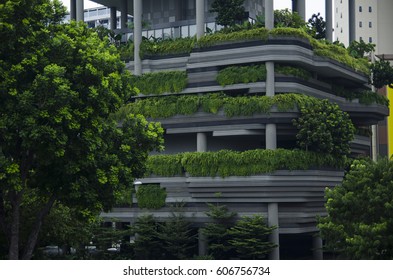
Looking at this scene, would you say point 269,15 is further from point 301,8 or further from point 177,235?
point 177,235

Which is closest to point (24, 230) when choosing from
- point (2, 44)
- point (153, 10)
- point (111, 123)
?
point (111, 123)

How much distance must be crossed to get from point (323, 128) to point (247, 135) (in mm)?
5953

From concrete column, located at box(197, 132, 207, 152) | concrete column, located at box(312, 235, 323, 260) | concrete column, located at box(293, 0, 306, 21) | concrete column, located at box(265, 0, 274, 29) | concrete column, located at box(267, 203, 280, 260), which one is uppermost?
concrete column, located at box(293, 0, 306, 21)

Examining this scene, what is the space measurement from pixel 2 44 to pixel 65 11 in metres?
4.60

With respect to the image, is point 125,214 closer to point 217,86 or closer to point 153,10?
point 217,86

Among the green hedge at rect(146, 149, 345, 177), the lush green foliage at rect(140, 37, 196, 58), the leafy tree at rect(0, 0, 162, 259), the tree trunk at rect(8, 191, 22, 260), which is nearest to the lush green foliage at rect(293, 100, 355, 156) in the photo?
the green hedge at rect(146, 149, 345, 177)

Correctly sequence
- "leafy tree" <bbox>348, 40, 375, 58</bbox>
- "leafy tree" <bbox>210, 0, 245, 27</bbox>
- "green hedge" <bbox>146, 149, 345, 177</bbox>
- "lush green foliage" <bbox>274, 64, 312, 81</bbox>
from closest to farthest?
"green hedge" <bbox>146, 149, 345, 177</bbox> → "lush green foliage" <bbox>274, 64, 312, 81</bbox> → "leafy tree" <bbox>210, 0, 245, 27</bbox> → "leafy tree" <bbox>348, 40, 375, 58</bbox>

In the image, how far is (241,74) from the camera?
179 feet

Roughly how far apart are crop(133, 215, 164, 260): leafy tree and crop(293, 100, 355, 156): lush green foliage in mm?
13258

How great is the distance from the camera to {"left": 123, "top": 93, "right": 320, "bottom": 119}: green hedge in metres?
53.2

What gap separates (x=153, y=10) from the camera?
2687 inches

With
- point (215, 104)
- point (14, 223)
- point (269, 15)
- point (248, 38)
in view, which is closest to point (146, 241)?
point (215, 104)

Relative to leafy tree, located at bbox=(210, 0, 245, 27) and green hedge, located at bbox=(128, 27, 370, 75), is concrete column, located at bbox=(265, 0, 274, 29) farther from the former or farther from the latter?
leafy tree, located at bbox=(210, 0, 245, 27)

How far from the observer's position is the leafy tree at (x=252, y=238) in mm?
51781
